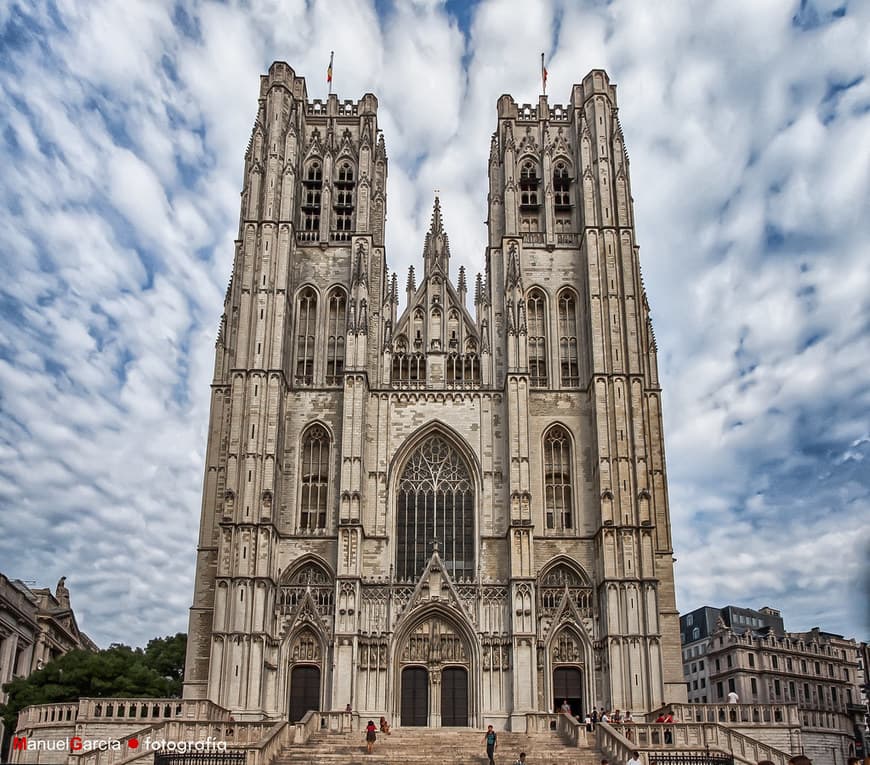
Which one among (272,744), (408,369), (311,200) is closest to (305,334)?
(408,369)

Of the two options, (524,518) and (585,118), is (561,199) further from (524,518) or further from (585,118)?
(524,518)

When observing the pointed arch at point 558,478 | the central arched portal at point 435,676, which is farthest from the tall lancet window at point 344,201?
the central arched portal at point 435,676

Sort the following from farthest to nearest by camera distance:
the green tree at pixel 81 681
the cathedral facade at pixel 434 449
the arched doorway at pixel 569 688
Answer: the green tree at pixel 81 681, the arched doorway at pixel 569 688, the cathedral facade at pixel 434 449

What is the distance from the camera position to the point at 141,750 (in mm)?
24688

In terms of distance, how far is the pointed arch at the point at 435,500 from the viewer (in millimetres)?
38500

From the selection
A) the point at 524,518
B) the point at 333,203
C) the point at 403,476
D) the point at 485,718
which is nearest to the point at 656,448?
the point at 524,518

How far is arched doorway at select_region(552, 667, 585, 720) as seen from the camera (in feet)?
119

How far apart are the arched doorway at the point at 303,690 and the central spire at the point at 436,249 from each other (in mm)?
18338

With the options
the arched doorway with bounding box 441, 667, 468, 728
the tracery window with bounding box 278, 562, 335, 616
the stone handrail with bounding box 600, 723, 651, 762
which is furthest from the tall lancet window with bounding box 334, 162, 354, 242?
the stone handrail with bounding box 600, 723, 651, 762

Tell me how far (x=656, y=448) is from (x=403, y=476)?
11257 millimetres

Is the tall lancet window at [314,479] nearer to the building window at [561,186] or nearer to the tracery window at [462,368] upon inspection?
the tracery window at [462,368]

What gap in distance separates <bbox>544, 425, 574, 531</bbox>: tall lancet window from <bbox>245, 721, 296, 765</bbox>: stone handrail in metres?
15.7

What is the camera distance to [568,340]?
42.5m

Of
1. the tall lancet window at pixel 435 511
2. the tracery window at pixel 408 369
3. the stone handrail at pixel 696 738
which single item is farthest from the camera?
the tracery window at pixel 408 369
